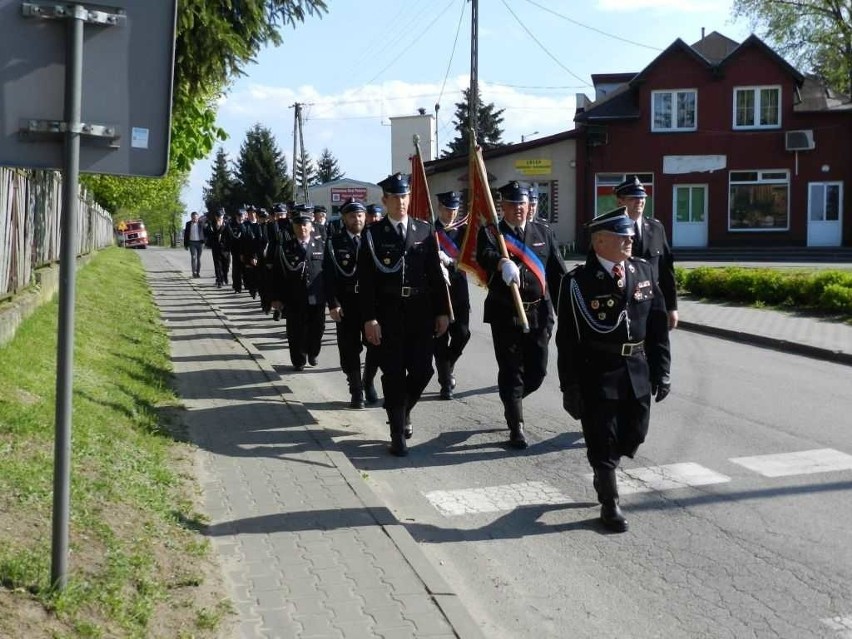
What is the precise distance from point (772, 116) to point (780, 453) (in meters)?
36.1

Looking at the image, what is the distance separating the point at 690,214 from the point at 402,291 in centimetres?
3547

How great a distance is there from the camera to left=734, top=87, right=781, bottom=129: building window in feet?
134

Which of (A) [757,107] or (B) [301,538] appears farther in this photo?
(A) [757,107]

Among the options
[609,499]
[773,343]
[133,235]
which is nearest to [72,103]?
[609,499]

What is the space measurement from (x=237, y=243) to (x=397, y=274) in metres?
17.5

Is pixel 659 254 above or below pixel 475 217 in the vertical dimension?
below

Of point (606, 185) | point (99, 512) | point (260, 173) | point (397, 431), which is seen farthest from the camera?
point (260, 173)

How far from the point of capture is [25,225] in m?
12.2

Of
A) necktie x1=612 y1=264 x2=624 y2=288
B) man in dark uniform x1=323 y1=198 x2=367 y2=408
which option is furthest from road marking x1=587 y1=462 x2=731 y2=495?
man in dark uniform x1=323 y1=198 x2=367 y2=408

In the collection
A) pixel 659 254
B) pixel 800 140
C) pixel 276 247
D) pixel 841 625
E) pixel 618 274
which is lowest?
pixel 841 625

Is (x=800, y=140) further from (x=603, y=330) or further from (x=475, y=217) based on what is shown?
(x=603, y=330)

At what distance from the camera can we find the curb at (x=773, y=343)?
12992 millimetres

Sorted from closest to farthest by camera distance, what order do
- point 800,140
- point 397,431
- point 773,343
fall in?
point 397,431, point 773,343, point 800,140

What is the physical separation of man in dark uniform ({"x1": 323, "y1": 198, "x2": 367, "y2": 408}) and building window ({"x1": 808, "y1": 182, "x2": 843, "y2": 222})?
3359 centimetres
